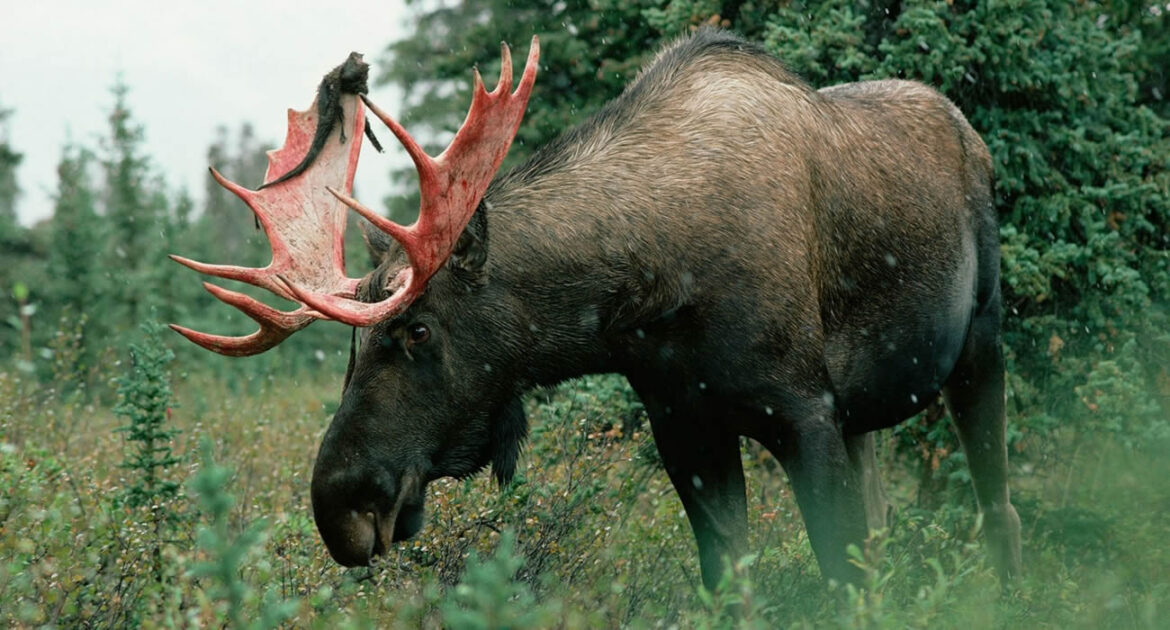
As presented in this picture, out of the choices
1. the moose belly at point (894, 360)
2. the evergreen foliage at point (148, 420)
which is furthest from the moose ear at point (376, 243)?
the evergreen foliage at point (148, 420)

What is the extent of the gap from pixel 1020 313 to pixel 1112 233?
73cm

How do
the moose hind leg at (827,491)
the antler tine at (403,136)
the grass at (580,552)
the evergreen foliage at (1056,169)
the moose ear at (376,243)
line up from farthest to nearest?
the evergreen foliage at (1056,169), the moose ear at (376,243), the moose hind leg at (827,491), the grass at (580,552), the antler tine at (403,136)

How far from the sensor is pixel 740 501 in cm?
459

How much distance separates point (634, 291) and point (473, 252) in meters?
0.55

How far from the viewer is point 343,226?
14.5 ft

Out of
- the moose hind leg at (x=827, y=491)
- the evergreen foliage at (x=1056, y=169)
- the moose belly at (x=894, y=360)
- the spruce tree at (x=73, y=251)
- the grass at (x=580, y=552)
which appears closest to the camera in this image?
the grass at (x=580, y=552)

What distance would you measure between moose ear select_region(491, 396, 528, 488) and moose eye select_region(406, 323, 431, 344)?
426 millimetres

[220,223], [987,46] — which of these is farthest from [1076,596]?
[220,223]

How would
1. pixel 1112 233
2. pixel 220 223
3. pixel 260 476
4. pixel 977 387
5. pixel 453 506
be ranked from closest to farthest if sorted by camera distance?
pixel 453 506 → pixel 977 387 → pixel 1112 233 → pixel 260 476 → pixel 220 223

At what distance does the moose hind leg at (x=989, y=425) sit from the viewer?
543 centimetres

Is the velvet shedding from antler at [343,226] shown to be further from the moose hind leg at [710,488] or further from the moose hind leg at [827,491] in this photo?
the moose hind leg at [827,491]

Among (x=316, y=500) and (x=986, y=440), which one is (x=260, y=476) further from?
(x=986, y=440)

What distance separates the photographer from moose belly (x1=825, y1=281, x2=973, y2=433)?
4469 mm

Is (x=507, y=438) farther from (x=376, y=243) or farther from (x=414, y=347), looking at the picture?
(x=376, y=243)
